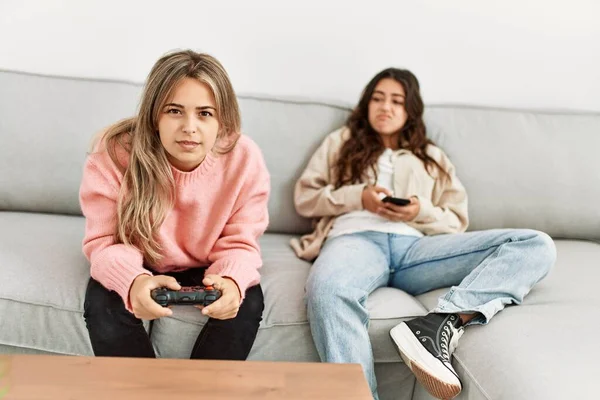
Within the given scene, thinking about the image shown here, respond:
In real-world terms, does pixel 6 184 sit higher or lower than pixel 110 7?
lower

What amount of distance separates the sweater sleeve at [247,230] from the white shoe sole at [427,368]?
13.9 inches

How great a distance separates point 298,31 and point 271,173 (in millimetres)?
546

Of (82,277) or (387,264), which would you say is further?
(387,264)

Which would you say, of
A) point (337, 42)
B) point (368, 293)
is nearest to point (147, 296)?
point (368, 293)

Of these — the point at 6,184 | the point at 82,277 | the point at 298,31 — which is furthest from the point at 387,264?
the point at 6,184

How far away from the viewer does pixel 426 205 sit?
64.5 inches

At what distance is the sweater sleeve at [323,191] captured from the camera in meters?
1.66

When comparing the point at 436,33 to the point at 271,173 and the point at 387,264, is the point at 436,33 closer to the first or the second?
the point at 271,173

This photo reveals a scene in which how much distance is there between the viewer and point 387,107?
5.70 ft

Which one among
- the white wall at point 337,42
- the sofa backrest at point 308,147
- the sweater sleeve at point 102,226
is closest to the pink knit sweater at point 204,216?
the sweater sleeve at point 102,226

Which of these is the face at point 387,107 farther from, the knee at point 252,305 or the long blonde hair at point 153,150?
the knee at point 252,305

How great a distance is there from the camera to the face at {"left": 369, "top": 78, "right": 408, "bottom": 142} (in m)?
1.74

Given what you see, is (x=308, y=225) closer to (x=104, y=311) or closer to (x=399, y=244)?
(x=399, y=244)

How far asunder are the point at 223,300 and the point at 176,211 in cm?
31
